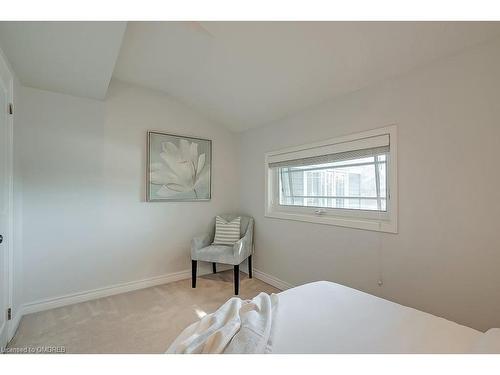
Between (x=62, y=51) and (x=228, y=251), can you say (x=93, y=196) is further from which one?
(x=228, y=251)

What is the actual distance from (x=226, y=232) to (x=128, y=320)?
1.48m

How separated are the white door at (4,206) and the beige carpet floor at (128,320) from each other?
0.27m

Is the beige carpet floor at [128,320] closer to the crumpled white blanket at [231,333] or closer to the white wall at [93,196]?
the white wall at [93,196]

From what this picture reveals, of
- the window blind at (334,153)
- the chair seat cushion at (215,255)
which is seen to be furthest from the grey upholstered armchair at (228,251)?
the window blind at (334,153)

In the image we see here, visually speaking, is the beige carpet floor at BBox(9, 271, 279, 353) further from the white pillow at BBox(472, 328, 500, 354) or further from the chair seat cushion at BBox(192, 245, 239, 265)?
the white pillow at BBox(472, 328, 500, 354)

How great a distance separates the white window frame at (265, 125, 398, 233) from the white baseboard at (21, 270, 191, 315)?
59.5 inches

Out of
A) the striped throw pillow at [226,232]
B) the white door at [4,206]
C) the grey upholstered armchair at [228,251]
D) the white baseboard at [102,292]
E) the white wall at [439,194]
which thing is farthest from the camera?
the striped throw pillow at [226,232]

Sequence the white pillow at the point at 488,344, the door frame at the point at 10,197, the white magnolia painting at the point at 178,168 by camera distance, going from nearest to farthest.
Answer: the white pillow at the point at 488,344, the door frame at the point at 10,197, the white magnolia painting at the point at 178,168

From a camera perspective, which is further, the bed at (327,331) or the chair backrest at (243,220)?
the chair backrest at (243,220)

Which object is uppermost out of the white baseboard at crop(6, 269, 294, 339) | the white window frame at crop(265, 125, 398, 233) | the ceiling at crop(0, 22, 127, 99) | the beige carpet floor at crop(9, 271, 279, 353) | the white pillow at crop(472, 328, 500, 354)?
the ceiling at crop(0, 22, 127, 99)

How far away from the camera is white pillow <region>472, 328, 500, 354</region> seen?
0.84 meters

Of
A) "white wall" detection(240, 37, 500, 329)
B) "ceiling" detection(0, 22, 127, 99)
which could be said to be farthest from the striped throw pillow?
"ceiling" detection(0, 22, 127, 99)

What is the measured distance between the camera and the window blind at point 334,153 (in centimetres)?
204
